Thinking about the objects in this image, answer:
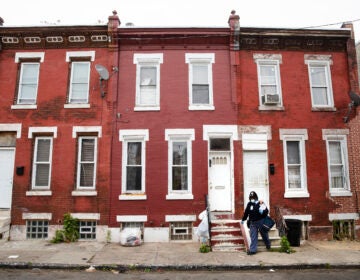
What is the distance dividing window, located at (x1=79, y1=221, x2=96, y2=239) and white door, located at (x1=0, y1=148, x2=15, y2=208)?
3.04m

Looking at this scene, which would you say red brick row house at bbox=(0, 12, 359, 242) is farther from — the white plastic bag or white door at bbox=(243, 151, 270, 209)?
the white plastic bag

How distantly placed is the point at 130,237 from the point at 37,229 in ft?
12.5

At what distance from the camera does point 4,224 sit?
10773mm

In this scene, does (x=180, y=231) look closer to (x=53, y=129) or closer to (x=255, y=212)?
(x=255, y=212)

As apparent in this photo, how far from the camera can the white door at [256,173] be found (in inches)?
453

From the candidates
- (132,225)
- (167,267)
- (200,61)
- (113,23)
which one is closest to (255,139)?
(200,61)

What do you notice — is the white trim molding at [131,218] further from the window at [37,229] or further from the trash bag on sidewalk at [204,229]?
the window at [37,229]

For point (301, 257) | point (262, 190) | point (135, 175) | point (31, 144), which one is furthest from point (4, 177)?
point (301, 257)

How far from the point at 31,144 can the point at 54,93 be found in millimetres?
2235

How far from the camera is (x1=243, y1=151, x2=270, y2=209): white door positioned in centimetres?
1151

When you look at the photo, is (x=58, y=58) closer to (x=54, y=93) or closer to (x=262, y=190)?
(x=54, y=93)

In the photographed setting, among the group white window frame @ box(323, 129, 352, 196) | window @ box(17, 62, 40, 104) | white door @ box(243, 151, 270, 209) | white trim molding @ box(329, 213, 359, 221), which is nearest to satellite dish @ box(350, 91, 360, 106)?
white window frame @ box(323, 129, 352, 196)

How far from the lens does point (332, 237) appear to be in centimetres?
1117

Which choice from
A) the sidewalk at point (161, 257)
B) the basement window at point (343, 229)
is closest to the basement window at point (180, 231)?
the sidewalk at point (161, 257)
